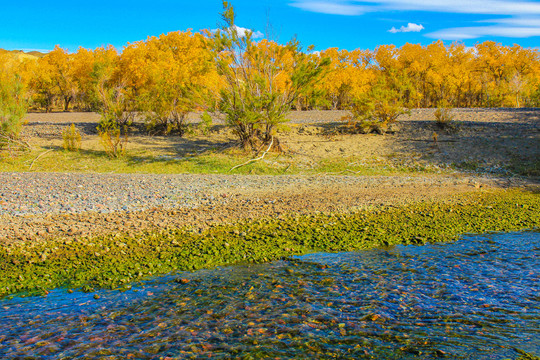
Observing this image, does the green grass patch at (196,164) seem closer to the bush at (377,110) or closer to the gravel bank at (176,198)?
the gravel bank at (176,198)

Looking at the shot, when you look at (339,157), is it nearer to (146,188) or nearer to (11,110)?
(146,188)

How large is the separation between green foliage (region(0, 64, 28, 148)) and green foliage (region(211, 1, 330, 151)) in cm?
887

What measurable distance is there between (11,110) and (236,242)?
49.4 feet

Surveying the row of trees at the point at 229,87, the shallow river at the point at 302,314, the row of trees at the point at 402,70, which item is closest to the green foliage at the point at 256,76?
the row of trees at the point at 229,87

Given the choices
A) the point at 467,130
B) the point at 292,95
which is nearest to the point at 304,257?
the point at 292,95

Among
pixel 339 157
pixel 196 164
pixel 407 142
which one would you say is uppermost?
pixel 407 142

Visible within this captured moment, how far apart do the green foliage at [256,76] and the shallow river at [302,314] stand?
1028 cm

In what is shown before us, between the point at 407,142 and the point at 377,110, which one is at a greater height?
the point at 377,110

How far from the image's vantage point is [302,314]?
4727 millimetres

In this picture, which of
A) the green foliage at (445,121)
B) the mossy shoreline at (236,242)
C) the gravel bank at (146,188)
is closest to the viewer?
the mossy shoreline at (236,242)

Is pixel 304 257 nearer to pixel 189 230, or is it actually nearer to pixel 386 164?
pixel 189 230

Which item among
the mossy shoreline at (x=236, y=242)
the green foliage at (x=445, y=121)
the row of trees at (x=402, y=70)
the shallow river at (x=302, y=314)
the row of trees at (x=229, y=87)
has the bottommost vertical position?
the shallow river at (x=302, y=314)

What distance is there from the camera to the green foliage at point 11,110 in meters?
16.7

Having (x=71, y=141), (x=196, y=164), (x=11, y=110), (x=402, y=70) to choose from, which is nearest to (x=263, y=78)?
(x=196, y=164)
